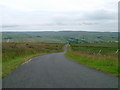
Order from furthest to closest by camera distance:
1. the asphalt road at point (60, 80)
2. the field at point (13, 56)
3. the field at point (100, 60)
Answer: the field at point (13, 56), the field at point (100, 60), the asphalt road at point (60, 80)

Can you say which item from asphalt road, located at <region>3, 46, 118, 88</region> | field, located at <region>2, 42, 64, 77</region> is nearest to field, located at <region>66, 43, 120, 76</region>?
asphalt road, located at <region>3, 46, 118, 88</region>

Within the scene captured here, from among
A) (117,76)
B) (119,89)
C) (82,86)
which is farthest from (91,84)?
(117,76)

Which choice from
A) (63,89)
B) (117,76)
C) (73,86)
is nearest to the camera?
(63,89)

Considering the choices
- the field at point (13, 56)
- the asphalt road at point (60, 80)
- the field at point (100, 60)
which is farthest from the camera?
the field at point (13, 56)

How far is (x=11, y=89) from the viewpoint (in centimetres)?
828

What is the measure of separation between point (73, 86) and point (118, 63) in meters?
7.50

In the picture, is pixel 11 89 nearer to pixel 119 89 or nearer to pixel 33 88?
pixel 33 88

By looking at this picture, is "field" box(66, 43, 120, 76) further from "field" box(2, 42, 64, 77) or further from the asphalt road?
"field" box(2, 42, 64, 77)

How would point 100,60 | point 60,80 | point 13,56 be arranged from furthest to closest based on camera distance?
point 13,56 → point 100,60 → point 60,80

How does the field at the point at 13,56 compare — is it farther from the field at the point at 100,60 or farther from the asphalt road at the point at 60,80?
the field at the point at 100,60

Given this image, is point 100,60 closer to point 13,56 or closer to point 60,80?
point 60,80

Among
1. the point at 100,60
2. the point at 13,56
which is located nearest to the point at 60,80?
the point at 100,60

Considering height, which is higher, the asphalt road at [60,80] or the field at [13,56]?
the asphalt road at [60,80]

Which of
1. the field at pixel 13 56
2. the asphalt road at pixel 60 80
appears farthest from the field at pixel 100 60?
the field at pixel 13 56
